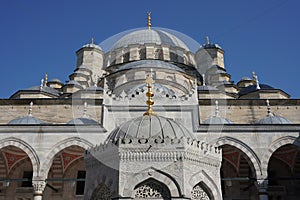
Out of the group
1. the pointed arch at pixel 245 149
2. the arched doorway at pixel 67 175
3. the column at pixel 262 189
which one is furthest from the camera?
the arched doorway at pixel 67 175

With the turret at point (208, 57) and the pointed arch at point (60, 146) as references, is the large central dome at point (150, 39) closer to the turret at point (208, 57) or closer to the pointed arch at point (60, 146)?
the turret at point (208, 57)

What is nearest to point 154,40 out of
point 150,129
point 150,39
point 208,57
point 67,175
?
point 150,39

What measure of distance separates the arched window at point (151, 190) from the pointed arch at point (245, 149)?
23.8ft

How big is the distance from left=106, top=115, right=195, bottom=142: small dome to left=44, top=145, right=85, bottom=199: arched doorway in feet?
27.1

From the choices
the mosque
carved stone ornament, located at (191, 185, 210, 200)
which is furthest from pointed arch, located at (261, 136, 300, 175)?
carved stone ornament, located at (191, 185, 210, 200)

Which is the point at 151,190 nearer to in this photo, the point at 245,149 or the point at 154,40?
the point at 245,149

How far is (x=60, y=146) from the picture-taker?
10977 millimetres

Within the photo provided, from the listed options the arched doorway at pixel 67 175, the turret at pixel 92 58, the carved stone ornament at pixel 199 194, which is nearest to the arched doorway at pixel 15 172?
the arched doorway at pixel 67 175

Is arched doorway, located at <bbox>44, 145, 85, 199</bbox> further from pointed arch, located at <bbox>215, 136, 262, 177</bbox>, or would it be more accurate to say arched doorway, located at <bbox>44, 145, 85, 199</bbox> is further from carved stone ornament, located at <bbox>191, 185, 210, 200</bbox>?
carved stone ornament, located at <bbox>191, 185, 210, 200</bbox>

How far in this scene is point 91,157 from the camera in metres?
4.53

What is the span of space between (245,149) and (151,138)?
24.5 ft

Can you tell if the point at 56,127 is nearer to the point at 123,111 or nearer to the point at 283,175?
the point at 123,111

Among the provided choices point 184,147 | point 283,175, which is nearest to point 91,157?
point 184,147

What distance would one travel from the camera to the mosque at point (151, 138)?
13.2 feet
